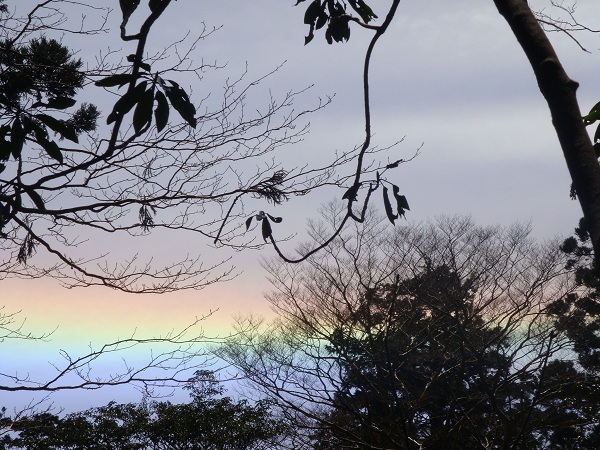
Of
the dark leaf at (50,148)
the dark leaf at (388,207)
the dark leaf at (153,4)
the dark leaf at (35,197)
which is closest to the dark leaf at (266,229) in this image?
the dark leaf at (388,207)

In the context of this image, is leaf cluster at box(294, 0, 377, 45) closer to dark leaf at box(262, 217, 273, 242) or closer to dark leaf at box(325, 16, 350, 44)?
dark leaf at box(325, 16, 350, 44)

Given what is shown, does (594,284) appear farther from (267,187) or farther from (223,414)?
(267,187)

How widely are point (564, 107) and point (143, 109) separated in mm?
812

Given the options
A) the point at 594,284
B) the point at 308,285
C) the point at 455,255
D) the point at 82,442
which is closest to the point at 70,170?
the point at 308,285

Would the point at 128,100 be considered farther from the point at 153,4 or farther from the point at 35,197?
the point at 35,197

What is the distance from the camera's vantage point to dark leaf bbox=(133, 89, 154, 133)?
1379 mm

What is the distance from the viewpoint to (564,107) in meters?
1.01

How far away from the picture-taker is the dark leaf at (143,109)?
54.3 inches

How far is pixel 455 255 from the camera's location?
1223cm

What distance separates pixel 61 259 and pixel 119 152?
716 mm

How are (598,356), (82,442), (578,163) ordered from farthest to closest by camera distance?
1. (598,356)
2. (82,442)
3. (578,163)

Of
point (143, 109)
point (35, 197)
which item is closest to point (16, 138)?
point (35, 197)

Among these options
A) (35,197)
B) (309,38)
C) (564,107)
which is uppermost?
(35,197)

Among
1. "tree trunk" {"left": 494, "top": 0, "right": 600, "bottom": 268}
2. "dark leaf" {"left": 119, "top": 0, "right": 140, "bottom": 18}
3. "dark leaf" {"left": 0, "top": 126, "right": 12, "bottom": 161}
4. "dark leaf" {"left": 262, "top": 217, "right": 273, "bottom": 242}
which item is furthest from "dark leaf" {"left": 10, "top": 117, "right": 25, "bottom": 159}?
"tree trunk" {"left": 494, "top": 0, "right": 600, "bottom": 268}
